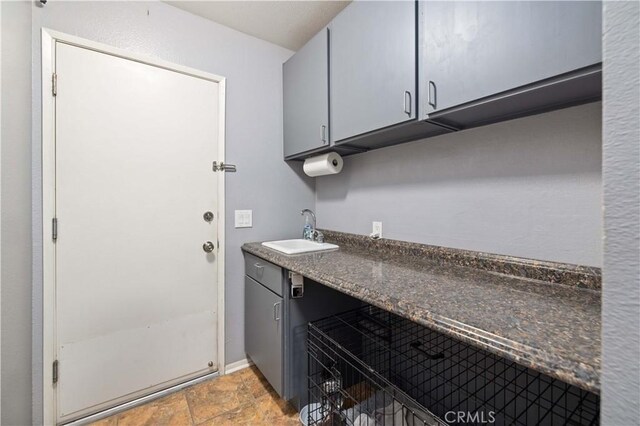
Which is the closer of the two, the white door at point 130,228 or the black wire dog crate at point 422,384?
the black wire dog crate at point 422,384

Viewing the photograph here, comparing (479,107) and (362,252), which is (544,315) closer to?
(479,107)

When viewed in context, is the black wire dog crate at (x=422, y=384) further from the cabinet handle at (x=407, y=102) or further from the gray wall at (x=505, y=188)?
the cabinet handle at (x=407, y=102)

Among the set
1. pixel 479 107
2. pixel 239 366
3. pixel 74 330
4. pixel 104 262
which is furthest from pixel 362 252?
pixel 74 330

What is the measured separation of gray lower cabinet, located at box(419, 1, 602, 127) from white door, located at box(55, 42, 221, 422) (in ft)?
4.58

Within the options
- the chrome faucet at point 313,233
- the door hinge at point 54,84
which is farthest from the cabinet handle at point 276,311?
the door hinge at point 54,84

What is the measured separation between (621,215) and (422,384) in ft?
4.86

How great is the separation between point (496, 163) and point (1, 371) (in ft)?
7.36

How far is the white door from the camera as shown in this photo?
1.37 m

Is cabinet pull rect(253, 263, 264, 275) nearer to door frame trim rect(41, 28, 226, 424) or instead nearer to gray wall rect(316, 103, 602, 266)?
gray wall rect(316, 103, 602, 266)

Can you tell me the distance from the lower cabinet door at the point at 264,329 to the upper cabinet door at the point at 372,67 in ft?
3.43

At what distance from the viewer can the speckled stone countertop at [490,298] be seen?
0.52 metres

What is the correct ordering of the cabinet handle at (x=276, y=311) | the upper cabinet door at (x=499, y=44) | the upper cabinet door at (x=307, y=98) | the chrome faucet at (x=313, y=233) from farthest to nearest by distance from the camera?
the chrome faucet at (x=313, y=233)
the upper cabinet door at (x=307, y=98)
the cabinet handle at (x=276, y=311)
the upper cabinet door at (x=499, y=44)

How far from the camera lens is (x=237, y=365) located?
6.11 feet

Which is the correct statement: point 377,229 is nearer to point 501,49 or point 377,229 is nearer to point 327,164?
point 327,164
